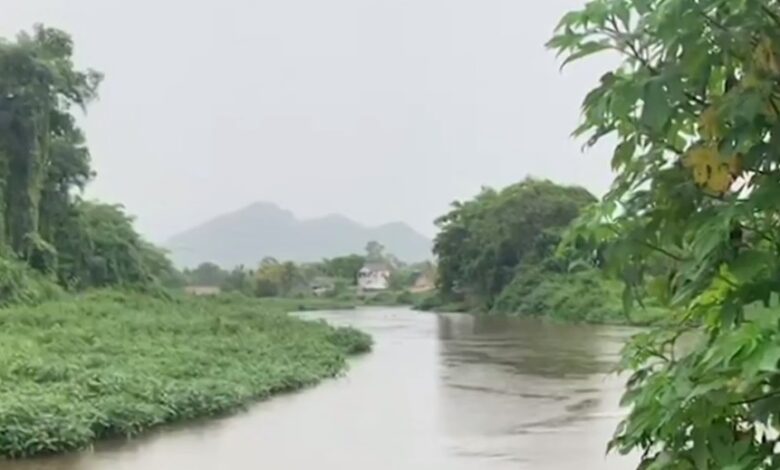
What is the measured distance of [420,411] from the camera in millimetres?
8414

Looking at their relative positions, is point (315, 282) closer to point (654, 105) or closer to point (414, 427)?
point (414, 427)

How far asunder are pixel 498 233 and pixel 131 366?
23.3 metres

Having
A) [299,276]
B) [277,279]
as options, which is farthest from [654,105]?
[299,276]

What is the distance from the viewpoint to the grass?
21.9 feet

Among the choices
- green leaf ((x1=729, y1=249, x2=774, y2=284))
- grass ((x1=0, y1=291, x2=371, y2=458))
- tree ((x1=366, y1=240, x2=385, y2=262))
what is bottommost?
grass ((x1=0, y1=291, x2=371, y2=458))

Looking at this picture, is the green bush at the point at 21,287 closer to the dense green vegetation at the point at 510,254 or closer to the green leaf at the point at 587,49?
the dense green vegetation at the point at 510,254

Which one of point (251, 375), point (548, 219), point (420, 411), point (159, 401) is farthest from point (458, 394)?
point (548, 219)

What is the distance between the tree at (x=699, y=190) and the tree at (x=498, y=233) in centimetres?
2785

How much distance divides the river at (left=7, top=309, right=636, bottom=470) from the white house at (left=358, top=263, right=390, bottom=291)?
129ft

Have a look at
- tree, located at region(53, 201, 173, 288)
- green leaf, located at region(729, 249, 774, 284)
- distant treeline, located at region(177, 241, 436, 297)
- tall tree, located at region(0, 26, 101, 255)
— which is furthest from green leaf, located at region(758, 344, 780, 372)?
distant treeline, located at region(177, 241, 436, 297)

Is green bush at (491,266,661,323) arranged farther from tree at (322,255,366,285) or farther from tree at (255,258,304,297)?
tree at (322,255,366,285)

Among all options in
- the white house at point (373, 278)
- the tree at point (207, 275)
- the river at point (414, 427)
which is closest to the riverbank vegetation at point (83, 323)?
the river at point (414, 427)

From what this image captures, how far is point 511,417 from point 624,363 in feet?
21.8

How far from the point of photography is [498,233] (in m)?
31.6
